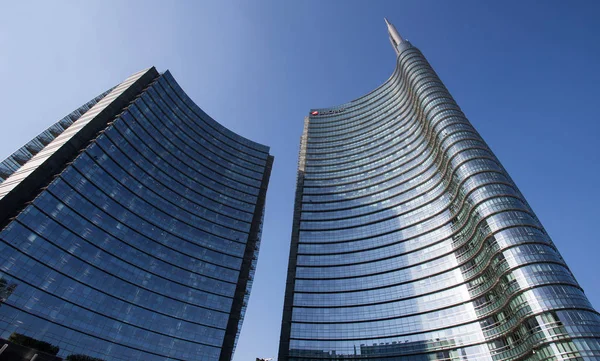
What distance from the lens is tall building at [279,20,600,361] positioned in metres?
54.9

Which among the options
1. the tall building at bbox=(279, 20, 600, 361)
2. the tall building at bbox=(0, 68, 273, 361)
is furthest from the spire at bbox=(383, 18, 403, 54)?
the tall building at bbox=(0, 68, 273, 361)

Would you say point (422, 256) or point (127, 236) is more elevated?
point (422, 256)

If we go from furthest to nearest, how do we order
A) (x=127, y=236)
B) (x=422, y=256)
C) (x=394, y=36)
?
(x=394, y=36)
(x=422, y=256)
(x=127, y=236)

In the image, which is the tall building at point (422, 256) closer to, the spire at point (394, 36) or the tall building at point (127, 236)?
the tall building at point (127, 236)

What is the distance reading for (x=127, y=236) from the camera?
77938 millimetres

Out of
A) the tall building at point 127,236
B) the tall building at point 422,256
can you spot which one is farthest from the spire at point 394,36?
the tall building at point 127,236

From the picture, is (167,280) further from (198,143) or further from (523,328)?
(523,328)

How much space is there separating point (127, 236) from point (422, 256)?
68.1 m

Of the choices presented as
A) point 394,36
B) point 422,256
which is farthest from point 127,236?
point 394,36

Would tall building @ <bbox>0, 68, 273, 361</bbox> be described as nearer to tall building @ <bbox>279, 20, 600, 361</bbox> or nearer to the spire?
tall building @ <bbox>279, 20, 600, 361</bbox>

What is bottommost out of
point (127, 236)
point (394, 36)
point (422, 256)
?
point (127, 236)

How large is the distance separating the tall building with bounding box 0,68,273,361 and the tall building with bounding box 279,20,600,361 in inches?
769

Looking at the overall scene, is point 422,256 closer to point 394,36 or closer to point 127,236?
point 127,236

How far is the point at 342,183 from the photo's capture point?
373 feet
